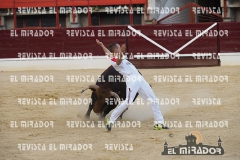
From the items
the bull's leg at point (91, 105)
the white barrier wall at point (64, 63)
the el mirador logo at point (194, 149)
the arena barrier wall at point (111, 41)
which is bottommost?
the el mirador logo at point (194, 149)

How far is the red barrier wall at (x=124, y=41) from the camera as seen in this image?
17969mm

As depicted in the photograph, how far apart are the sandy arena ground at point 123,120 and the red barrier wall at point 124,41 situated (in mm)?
2031

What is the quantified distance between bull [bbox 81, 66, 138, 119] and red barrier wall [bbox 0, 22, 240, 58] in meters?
8.15

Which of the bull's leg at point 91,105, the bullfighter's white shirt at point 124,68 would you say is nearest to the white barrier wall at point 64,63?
the bull's leg at point 91,105

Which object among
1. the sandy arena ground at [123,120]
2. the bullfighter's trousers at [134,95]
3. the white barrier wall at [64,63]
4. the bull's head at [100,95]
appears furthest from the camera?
the white barrier wall at [64,63]

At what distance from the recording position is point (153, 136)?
8.54 meters

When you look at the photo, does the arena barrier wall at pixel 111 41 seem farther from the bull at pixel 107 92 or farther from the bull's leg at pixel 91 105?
the bull at pixel 107 92

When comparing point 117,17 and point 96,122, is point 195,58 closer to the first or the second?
point 117,17

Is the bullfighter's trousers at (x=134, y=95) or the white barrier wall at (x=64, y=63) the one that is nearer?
the bullfighter's trousers at (x=134, y=95)

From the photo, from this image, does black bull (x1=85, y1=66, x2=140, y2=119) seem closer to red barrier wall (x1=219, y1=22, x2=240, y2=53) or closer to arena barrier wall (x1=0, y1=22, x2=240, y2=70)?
arena barrier wall (x1=0, y1=22, x2=240, y2=70)

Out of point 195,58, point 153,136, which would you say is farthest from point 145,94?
point 195,58

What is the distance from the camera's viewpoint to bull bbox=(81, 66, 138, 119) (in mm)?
9766

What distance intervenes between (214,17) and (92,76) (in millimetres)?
6008

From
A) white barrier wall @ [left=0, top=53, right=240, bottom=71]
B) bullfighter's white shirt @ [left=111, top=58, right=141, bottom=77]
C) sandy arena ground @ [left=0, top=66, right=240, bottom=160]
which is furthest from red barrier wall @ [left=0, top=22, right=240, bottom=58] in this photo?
bullfighter's white shirt @ [left=111, top=58, right=141, bottom=77]
